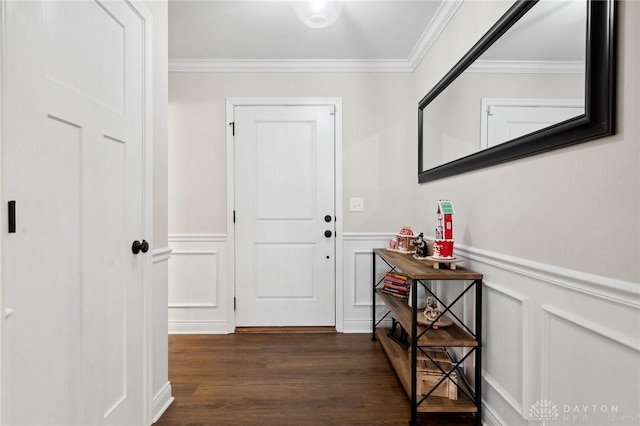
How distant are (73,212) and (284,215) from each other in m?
1.87

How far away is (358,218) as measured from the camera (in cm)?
290

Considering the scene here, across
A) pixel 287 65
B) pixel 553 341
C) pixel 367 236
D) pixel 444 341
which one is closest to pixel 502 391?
pixel 444 341

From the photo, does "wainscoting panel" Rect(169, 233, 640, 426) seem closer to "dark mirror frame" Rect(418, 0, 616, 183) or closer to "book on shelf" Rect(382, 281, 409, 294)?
"book on shelf" Rect(382, 281, 409, 294)

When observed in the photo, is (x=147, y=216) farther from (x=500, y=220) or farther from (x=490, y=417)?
(x=490, y=417)

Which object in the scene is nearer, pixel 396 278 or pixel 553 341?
pixel 553 341

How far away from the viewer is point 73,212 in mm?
1114

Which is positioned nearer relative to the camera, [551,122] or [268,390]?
[551,122]

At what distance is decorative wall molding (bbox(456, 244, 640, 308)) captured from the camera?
2.85ft

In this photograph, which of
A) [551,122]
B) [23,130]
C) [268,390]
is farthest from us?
[268,390]

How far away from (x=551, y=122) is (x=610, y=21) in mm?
328

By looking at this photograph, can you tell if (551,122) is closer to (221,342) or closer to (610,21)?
(610,21)

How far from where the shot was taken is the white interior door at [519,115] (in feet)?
3.60

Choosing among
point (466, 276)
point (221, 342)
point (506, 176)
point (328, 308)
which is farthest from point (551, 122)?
A: point (221, 342)

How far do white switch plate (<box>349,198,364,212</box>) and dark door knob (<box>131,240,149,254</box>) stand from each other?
1.77m
